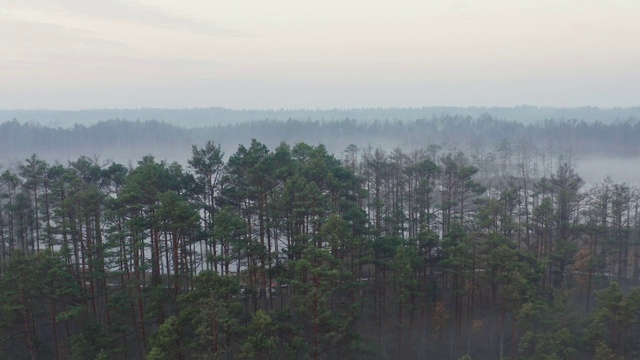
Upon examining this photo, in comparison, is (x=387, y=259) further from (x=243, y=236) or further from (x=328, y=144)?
(x=328, y=144)

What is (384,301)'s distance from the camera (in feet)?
98.6

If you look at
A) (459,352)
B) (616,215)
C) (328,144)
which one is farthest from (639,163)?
(459,352)

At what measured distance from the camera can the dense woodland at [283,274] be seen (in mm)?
20797

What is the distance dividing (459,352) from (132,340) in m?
17.1

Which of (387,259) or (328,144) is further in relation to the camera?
(328,144)

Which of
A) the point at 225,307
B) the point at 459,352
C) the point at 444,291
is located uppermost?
the point at 225,307

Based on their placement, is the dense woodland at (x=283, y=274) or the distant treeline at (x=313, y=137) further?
the distant treeline at (x=313, y=137)

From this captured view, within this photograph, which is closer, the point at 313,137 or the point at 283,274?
the point at 283,274

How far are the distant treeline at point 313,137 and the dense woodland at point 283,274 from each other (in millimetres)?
90715

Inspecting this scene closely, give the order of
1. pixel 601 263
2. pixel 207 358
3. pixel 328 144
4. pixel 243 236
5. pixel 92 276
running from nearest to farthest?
pixel 207 358 → pixel 92 276 → pixel 243 236 → pixel 601 263 → pixel 328 144

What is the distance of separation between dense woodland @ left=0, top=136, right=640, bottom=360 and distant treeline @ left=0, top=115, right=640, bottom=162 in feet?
298

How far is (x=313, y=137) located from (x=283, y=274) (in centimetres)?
14775

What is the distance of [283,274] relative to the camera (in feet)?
79.2

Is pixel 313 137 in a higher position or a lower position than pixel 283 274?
higher
